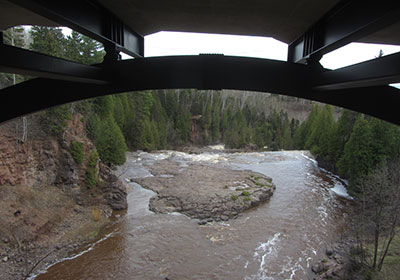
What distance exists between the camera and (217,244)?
1381 cm

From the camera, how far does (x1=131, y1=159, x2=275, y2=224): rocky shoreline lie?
60.1 ft

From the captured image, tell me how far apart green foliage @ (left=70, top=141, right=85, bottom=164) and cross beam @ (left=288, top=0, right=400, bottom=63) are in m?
18.6

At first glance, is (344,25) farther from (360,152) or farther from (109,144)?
(109,144)

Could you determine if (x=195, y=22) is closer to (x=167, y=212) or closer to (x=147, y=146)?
(x=167, y=212)

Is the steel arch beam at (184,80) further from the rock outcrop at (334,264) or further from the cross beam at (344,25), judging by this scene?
the rock outcrop at (334,264)

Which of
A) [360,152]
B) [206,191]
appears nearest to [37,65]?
[206,191]

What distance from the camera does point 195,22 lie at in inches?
143

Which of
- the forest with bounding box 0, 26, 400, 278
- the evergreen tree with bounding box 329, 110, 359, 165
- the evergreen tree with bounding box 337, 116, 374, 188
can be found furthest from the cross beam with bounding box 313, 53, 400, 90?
the evergreen tree with bounding box 329, 110, 359, 165

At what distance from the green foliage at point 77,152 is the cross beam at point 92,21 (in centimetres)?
1694

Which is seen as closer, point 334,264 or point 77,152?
point 334,264

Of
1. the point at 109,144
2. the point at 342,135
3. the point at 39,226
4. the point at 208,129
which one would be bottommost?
the point at 39,226

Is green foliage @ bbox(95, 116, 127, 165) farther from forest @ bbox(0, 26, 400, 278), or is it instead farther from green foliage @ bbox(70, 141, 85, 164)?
green foliage @ bbox(70, 141, 85, 164)

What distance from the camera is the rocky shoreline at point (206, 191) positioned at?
18.3 m

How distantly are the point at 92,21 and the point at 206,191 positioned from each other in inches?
785
